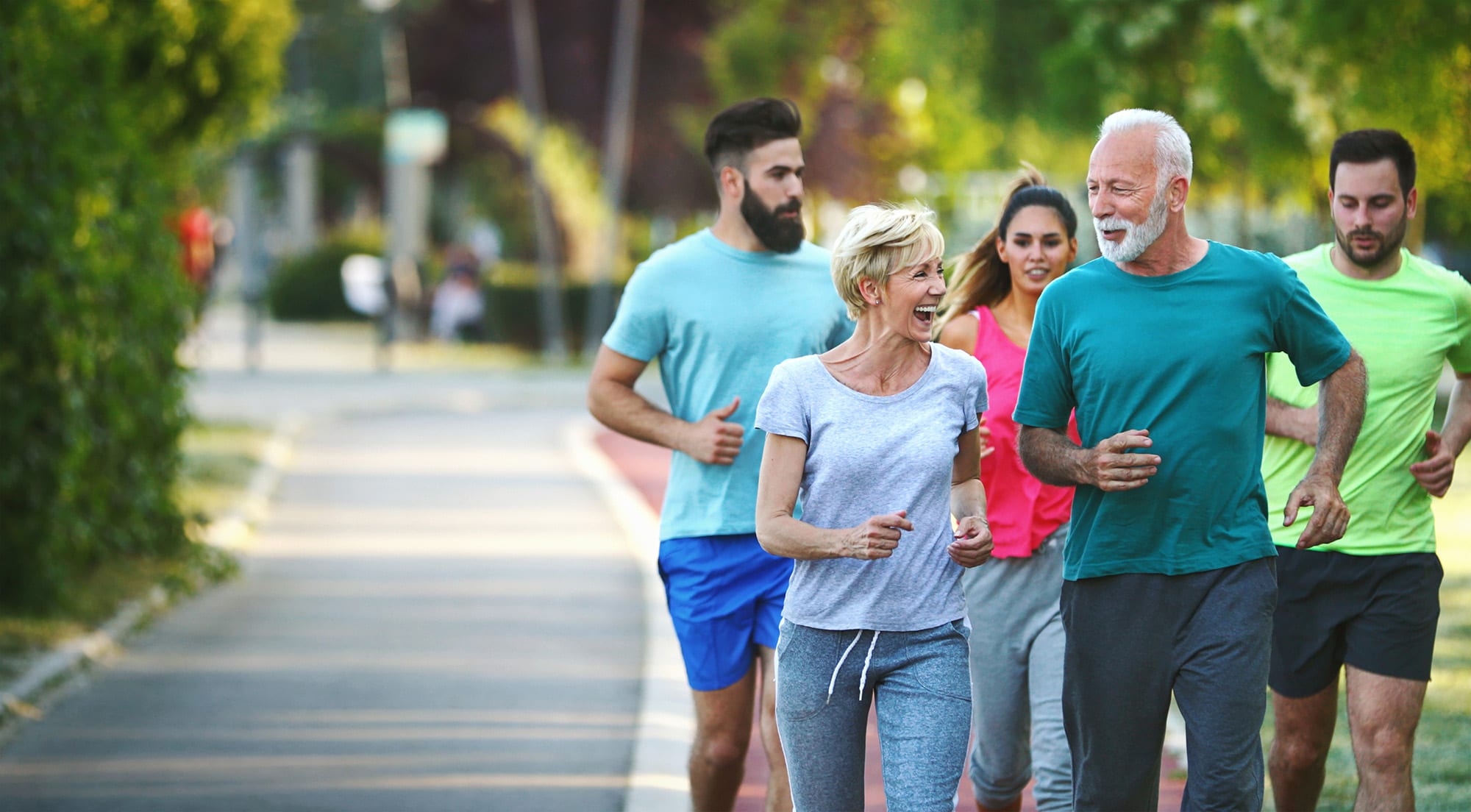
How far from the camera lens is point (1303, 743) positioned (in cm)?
532

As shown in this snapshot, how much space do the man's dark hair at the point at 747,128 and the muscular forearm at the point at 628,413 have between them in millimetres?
703

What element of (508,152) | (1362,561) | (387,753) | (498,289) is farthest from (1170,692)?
(508,152)

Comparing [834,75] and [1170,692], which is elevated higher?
[834,75]

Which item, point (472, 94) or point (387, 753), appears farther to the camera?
point (472, 94)

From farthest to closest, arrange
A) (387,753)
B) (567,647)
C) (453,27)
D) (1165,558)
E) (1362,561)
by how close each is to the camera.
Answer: (453,27) < (567,647) < (387,753) < (1362,561) < (1165,558)

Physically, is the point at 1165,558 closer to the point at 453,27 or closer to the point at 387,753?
the point at 387,753

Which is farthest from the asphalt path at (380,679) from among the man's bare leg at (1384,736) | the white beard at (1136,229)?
the white beard at (1136,229)

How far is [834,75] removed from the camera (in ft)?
119

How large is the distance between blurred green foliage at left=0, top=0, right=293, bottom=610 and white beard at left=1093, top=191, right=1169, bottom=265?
6.29 meters

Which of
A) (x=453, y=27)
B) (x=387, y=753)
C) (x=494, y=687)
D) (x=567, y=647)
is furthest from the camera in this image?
(x=453, y=27)

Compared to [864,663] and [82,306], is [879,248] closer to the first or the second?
[864,663]

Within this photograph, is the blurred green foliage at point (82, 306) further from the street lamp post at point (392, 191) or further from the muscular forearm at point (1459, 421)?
the street lamp post at point (392, 191)

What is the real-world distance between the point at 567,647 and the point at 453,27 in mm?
29988

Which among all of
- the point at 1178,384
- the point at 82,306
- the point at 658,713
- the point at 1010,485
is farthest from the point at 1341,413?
the point at 82,306
